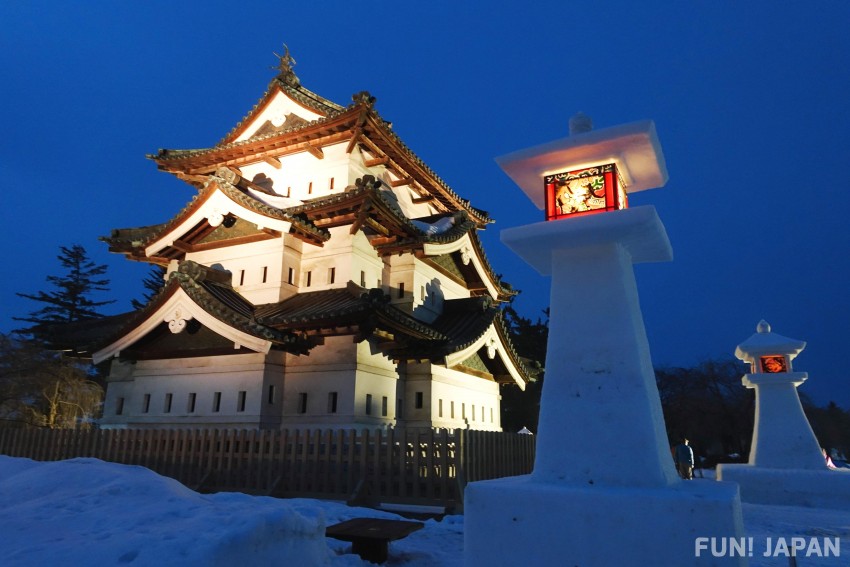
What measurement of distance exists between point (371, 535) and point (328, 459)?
17.4 ft

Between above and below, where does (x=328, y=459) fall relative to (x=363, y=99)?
below

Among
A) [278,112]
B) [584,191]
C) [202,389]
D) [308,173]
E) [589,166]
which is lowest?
[202,389]

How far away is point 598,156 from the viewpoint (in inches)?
211

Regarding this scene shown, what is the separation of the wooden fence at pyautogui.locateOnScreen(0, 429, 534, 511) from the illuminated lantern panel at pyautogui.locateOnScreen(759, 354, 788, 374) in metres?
7.24

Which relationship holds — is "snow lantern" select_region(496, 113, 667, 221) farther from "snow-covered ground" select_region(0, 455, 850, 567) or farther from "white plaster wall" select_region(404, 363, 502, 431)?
"white plaster wall" select_region(404, 363, 502, 431)

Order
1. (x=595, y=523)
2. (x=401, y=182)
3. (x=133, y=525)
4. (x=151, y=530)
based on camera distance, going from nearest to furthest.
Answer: (x=595, y=523)
(x=151, y=530)
(x=133, y=525)
(x=401, y=182)

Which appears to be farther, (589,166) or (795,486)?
(795,486)

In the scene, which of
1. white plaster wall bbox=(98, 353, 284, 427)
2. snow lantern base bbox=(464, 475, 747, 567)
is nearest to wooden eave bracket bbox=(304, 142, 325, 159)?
white plaster wall bbox=(98, 353, 284, 427)

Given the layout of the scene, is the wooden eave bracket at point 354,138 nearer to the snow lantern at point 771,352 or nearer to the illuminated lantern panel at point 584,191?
the illuminated lantern panel at point 584,191

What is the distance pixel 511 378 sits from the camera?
60.3ft

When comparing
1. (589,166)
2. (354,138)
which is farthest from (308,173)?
(589,166)

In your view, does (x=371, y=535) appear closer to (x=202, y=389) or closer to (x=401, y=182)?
(x=202, y=389)

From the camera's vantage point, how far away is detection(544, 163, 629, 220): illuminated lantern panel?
205 inches

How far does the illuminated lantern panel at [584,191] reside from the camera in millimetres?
5195
